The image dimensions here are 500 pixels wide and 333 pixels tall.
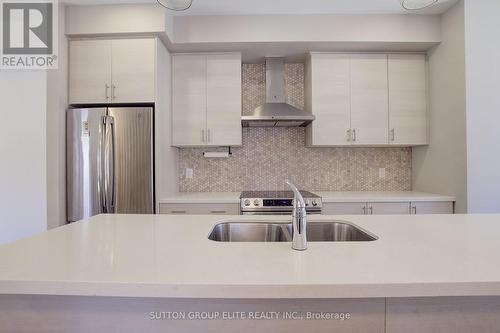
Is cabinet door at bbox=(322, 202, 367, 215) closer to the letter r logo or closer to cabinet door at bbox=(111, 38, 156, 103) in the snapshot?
cabinet door at bbox=(111, 38, 156, 103)

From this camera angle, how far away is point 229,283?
2.22 feet

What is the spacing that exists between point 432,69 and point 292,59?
1.49 metres

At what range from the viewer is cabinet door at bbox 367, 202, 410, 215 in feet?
8.16

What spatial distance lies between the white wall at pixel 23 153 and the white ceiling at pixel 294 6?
0.89 m

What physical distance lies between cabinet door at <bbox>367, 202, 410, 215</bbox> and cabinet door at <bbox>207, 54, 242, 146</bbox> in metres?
1.50

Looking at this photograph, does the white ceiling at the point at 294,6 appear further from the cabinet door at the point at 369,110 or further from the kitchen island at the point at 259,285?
the kitchen island at the point at 259,285

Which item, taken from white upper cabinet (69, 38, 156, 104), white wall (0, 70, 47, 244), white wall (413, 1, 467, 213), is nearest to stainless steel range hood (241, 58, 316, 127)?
white upper cabinet (69, 38, 156, 104)

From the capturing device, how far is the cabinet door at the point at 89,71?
8.01 ft

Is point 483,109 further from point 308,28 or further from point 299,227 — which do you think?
point 299,227

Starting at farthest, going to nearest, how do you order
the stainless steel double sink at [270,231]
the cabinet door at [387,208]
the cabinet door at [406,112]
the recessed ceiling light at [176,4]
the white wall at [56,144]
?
the cabinet door at [406,112] → the cabinet door at [387,208] → the white wall at [56,144] → the recessed ceiling light at [176,4] → the stainless steel double sink at [270,231]

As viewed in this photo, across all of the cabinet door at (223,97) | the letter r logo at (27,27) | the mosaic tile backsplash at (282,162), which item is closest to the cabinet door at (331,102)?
the mosaic tile backsplash at (282,162)

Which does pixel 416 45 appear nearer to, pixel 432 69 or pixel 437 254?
pixel 432 69

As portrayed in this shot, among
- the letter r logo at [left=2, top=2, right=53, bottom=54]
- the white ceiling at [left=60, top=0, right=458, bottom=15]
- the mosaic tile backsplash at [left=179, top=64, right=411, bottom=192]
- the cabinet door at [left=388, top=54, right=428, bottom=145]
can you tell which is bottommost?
the mosaic tile backsplash at [left=179, top=64, right=411, bottom=192]

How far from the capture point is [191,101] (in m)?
2.81
